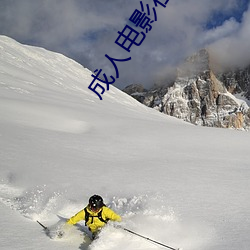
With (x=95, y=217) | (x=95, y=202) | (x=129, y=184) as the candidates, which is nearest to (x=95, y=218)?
(x=95, y=217)

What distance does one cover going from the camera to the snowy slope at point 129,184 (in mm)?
5461

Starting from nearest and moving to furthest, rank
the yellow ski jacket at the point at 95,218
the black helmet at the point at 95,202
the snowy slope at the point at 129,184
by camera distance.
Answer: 1. the snowy slope at the point at 129,184
2. the black helmet at the point at 95,202
3. the yellow ski jacket at the point at 95,218

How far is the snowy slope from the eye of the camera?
5.46m

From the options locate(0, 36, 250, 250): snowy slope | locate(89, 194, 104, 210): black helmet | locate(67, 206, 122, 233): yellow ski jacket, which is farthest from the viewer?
locate(67, 206, 122, 233): yellow ski jacket

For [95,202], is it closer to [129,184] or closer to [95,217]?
[95,217]

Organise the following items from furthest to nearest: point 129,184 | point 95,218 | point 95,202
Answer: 1. point 129,184
2. point 95,218
3. point 95,202

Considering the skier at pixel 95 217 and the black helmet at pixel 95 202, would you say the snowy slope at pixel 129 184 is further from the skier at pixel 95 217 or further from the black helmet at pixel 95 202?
the black helmet at pixel 95 202

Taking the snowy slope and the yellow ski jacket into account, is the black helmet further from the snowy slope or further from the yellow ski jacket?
the snowy slope

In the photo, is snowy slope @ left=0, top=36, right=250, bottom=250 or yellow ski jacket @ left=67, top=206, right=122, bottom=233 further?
yellow ski jacket @ left=67, top=206, right=122, bottom=233

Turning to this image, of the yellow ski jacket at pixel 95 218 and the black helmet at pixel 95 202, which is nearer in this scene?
the black helmet at pixel 95 202

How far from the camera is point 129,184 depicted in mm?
8047

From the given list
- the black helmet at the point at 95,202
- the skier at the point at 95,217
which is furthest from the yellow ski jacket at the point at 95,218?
the black helmet at the point at 95,202

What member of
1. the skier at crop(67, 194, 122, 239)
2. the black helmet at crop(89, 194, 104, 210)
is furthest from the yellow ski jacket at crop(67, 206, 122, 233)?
the black helmet at crop(89, 194, 104, 210)

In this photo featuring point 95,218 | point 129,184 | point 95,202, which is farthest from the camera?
point 129,184
